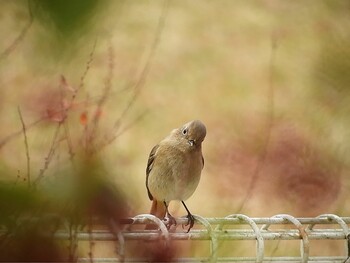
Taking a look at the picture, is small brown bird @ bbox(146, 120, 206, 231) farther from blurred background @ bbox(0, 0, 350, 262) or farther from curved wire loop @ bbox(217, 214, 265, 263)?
curved wire loop @ bbox(217, 214, 265, 263)

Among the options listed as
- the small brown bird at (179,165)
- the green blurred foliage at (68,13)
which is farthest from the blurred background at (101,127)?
the small brown bird at (179,165)

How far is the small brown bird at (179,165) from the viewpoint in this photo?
1.53 m

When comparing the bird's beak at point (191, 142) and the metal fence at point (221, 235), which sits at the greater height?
the bird's beak at point (191, 142)

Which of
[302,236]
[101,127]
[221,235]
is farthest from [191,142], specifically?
[221,235]

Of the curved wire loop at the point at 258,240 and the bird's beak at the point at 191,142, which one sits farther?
the bird's beak at the point at 191,142

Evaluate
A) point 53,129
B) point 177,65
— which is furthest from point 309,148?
point 177,65

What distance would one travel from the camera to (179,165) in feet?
5.16

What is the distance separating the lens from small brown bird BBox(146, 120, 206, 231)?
1528 millimetres

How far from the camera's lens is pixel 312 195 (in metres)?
0.43

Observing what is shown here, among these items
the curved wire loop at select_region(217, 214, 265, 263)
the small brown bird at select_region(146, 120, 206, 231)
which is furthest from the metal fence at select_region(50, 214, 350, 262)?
the small brown bird at select_region(146, 120, 206, 231)

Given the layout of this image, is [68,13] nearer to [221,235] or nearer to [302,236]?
[221,235]

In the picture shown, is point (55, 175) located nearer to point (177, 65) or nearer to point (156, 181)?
point (156, 181)

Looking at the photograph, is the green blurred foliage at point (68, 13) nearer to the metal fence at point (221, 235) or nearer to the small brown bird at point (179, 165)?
the metal fence at point (221, 235)

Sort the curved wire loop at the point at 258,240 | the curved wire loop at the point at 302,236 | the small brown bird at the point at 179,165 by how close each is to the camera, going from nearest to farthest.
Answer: the curved wire loop at the point at 258,240 → the curved wire loop at the point at 302,236 → the small brown bird at the point at 179,165
